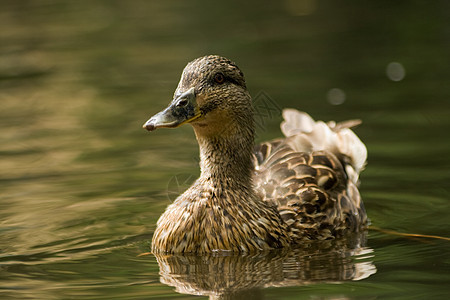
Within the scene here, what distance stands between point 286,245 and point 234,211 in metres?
0.58

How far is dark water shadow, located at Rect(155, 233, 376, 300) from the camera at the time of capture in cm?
690

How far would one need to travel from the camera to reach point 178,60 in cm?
1678

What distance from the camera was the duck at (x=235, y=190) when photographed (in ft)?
25.0

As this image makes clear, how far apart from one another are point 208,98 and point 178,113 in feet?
1.23

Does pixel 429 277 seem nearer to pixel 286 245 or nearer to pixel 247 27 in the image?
pixel 286 245

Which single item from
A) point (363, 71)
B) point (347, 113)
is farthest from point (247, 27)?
point (347, 113)

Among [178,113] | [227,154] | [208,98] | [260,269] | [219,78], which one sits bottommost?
[260,269]

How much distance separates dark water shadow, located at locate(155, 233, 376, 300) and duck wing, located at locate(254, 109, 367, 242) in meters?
0.28

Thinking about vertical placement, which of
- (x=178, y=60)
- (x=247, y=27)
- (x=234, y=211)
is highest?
(x=247, y=27)

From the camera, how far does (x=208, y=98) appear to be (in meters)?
7.57

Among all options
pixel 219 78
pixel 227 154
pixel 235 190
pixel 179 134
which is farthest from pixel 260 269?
pixel 179 134

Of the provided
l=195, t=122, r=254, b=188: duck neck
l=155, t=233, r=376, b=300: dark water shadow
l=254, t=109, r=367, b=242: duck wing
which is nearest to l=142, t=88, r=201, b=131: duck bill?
l=195, t=122, r=254, b=188: duck neck

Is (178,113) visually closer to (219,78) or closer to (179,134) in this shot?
(219,78)

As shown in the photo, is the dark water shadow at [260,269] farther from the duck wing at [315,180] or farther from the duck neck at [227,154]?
the duck neck at [227,154]
